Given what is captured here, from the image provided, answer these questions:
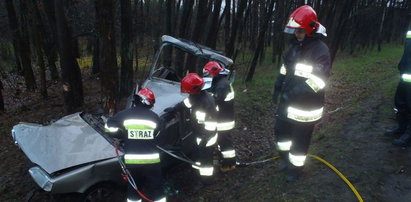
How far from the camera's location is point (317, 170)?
15.8 ft

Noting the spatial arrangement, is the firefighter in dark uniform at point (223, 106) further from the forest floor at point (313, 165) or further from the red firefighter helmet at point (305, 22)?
the red firefighter helmet at point (305, 22)

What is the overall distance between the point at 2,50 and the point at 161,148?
2275 cm

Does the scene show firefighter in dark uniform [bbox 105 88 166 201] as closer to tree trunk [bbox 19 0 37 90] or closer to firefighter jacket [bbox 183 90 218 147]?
firefighter jacket [bbox 183 90 218 147]

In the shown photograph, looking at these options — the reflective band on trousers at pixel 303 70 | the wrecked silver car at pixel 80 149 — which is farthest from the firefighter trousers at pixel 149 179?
the reflective band on trousers at pixel 303 70

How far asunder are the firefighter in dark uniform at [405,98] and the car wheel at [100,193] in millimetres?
4335

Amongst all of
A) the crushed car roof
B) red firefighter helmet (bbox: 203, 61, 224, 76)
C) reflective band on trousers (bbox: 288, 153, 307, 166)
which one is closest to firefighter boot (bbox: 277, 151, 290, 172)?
reflective band on trousers (bbox: 288, 153, 307, 166)

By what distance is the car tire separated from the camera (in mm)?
4340

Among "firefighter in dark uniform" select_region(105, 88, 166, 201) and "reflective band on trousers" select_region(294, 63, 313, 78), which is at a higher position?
"reflective band on trousers" select_region(294, 63, 313, 78)

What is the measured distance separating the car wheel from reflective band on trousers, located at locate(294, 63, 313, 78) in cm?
292

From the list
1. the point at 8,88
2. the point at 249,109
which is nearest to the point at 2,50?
the point at 8,88

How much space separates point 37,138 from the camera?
4.73 metres

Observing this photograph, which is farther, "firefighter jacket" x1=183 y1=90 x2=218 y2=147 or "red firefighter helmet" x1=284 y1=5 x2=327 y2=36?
"firefighter jacket" x1=183 y1=90 x2=218 y2=147

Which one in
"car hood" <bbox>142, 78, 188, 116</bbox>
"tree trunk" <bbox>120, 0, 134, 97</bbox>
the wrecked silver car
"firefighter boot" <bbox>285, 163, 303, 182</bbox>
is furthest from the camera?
"tree trunk" <bbox>120, 0, 134, 97</bbox>

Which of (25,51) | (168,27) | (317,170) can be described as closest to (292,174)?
(317,170)
